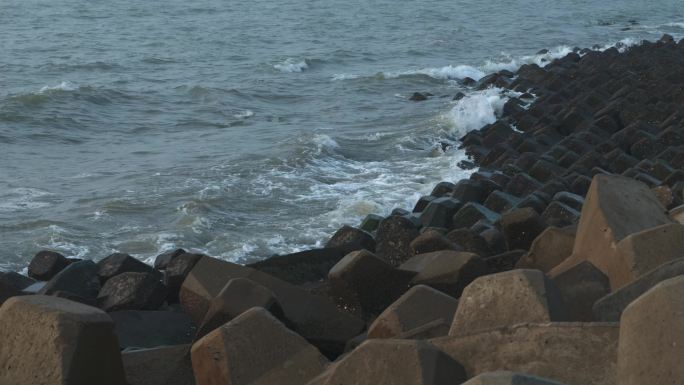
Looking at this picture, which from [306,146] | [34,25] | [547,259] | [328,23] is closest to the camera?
[547,259]

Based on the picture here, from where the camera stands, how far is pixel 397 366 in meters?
4.29

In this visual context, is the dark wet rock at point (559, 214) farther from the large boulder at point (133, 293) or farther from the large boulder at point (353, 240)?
the large boulder at point (133, 293)

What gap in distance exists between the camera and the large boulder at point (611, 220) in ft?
19.7

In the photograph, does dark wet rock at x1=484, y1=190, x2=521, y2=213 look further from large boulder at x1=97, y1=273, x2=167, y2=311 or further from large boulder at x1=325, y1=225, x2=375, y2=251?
large boulder at x1=97, y1=273, x2=167, y2=311

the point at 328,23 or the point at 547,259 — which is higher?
the point at 547,259

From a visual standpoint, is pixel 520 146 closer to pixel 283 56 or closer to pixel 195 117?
pixel 195 117

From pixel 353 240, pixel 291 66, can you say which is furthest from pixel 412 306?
pixel 291 66

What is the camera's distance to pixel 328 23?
36688mm

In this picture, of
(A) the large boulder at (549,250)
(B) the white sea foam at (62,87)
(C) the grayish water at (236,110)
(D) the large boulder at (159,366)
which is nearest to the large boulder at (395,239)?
(A) the large boulder at (549,250)

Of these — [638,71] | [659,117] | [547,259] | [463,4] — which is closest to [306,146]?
[659,117]

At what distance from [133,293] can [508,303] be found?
3258mm

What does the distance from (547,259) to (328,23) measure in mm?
30121

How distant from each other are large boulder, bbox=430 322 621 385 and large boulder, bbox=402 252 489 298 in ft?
6.23

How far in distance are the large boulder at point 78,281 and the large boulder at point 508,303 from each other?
3.55 m
